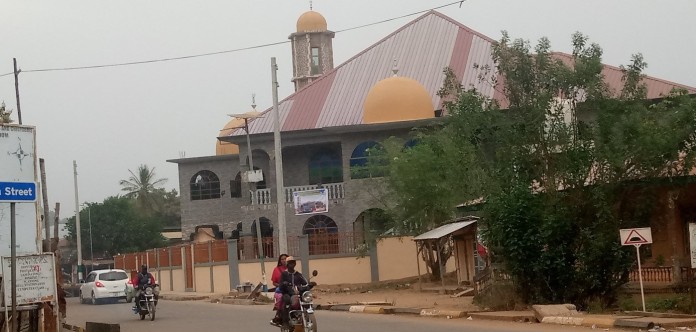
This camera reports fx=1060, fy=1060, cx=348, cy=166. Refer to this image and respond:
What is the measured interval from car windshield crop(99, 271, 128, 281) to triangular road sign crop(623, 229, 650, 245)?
25.3 meters

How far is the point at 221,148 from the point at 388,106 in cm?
1686

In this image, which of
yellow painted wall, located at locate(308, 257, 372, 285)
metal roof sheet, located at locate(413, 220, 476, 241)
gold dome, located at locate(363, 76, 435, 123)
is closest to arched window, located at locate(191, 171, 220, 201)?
gold dome, located at locate(363, 76, 435, 123)

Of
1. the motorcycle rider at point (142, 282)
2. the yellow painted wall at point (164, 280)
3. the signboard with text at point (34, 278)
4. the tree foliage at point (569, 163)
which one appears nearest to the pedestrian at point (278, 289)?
the signboard with text at point (34, 278)

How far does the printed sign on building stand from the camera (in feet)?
55.5

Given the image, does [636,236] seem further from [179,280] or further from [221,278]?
Answer: [179,280]

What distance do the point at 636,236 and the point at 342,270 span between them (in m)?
22.4

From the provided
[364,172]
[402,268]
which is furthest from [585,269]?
[364,172]

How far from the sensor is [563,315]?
1959 centimetres

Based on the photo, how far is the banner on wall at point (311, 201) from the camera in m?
48.7

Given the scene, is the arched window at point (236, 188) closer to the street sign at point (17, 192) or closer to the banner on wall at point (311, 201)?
the banner on wall at point (311, 201)

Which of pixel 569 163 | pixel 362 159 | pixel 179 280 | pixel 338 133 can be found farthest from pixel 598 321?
pixel 179 280

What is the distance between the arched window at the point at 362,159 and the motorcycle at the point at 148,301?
59.4 ft

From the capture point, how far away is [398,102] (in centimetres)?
4669

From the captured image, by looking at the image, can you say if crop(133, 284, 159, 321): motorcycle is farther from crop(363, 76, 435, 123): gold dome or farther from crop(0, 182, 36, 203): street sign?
crop(363, 76, 435, 123): gold dome
